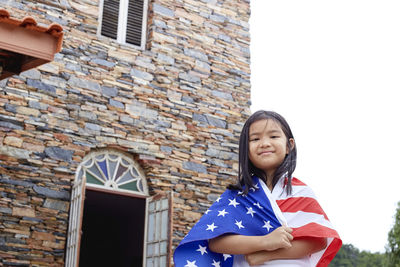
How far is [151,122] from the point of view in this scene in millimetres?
7555

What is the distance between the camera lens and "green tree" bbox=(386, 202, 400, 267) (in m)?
12.5

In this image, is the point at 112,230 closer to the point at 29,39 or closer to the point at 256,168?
the point at 29,39

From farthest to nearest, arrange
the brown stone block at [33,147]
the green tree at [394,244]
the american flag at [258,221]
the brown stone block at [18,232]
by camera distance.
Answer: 1. the green tree at [394,244]
2. the brown stone block at [33,147]
3. the brown stone block at [18,232]
4. the american flag at [258,221]

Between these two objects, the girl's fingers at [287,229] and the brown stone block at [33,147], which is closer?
the girl's fingers at [287,229]

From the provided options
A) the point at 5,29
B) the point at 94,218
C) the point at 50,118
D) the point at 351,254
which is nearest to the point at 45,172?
the point at 50,118

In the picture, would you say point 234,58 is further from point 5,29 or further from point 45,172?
point 5,29

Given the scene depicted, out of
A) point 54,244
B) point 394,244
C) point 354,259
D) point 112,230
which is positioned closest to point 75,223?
point 54,244

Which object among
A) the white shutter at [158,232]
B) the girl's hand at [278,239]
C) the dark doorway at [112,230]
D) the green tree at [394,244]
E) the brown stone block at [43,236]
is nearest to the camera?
the girl's hand at [278,239]

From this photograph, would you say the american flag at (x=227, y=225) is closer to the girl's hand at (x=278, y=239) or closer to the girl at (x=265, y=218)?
the girl at (x=265, y=218)

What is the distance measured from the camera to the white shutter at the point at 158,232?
6633 mm

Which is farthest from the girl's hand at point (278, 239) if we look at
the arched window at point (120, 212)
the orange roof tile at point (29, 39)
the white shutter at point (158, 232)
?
the white shutter at point (158, 232)

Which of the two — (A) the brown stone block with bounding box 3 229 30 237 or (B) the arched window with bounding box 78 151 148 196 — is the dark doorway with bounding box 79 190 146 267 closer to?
(B) the arched window with bounding box 78 151 148 196

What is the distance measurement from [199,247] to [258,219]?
0.30 metres

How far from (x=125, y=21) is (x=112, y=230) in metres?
4.26
